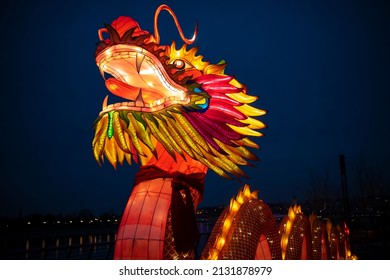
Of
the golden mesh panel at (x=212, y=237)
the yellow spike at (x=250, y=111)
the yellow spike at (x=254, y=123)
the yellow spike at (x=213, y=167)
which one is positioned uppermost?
the yellow spike at (x=250, y=111)

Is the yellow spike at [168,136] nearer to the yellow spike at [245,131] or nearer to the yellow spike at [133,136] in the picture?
the yellow spike at [133,136]

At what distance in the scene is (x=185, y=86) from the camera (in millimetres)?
2428

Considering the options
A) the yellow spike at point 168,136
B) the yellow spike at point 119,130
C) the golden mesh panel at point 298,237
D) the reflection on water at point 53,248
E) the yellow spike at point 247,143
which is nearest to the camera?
the yellow spike at point 119,130

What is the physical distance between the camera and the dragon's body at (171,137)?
2248 millimetres

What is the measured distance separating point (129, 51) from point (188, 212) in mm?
1050

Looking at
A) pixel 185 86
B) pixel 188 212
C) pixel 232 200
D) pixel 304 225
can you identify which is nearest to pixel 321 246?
pixel 304 225

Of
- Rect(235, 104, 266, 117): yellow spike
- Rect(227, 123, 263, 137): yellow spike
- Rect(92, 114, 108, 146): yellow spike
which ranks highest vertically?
Rect(235, 104, 266, 117): yellow spike

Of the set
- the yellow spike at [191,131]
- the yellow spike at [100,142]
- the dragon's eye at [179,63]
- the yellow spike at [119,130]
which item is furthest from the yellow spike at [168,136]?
the dragon's eye at [179,63]

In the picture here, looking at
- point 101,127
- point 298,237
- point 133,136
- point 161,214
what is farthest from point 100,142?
point 298,237

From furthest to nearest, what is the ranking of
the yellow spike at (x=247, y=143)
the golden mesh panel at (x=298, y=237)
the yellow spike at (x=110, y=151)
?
the golden mesh panel at (x=298, y=237)
the yellow spike at (x=247, y=143)
the yellow spike at (x=110, y=151)

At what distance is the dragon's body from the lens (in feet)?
7.38

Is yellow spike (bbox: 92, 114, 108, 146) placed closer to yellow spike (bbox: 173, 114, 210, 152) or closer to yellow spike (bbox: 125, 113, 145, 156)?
yellow spike (bbox: 125, 113, 145, 156)

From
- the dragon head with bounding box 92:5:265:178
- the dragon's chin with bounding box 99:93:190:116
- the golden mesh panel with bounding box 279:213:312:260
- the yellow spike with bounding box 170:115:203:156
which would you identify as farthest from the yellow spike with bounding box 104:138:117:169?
the golden mesh panel with bounding box 279:213:312:260

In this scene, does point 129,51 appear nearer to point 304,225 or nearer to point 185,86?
point 185,86
